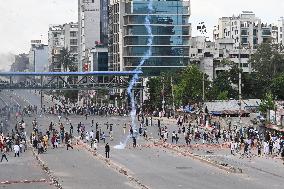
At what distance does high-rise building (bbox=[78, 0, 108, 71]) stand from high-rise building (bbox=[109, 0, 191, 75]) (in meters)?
22.3

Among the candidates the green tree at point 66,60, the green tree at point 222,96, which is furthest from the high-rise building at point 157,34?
the green tree at point 66,60

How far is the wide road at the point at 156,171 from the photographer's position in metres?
37.6

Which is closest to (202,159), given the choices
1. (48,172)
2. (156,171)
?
(156,171)

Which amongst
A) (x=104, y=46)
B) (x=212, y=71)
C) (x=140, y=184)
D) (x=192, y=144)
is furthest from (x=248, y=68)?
(x=140, y=184)

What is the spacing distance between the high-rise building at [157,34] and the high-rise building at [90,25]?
2231 cm

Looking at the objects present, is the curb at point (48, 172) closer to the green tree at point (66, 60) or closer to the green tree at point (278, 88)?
the green tree at point (278, 88)

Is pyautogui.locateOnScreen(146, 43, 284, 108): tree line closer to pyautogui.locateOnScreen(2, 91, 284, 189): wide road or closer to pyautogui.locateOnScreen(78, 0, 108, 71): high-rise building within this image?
pyautogui.locateOnScreen(2, 91, 284, 189): wide road

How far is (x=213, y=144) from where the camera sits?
6041 cm

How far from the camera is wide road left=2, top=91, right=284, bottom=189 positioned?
123 feet

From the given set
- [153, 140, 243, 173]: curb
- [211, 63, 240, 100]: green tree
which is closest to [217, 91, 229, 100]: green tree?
[211, 63, 240, 100]: green tree

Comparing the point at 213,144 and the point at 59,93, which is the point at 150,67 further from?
the point at 213,144

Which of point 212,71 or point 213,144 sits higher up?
point 212,71

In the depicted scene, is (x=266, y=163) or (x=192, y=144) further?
(x=192, y=144)

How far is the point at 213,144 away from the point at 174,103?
41.4 m
